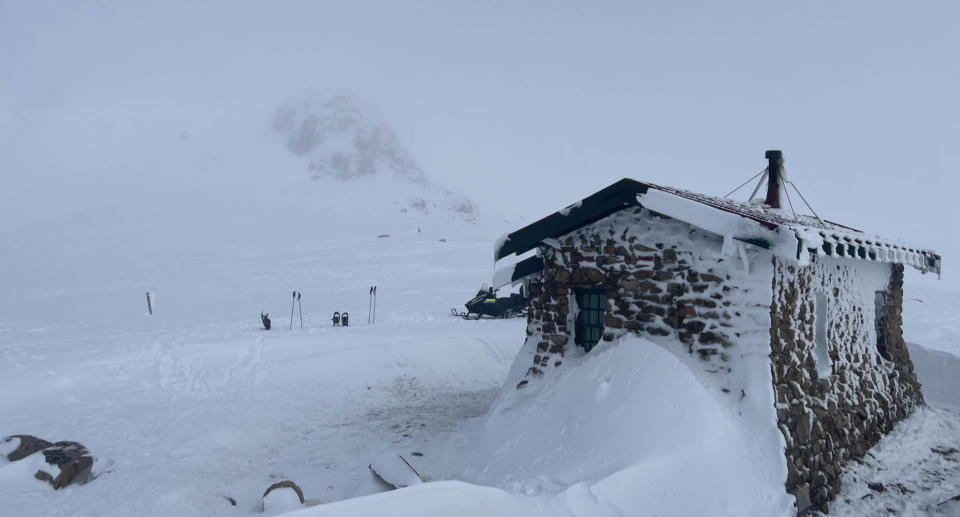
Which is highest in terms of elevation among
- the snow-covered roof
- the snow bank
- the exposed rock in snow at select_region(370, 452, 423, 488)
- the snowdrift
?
the snow-covered roof

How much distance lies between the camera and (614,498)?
5164 mm

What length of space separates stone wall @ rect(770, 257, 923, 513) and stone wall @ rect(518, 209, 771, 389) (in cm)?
47

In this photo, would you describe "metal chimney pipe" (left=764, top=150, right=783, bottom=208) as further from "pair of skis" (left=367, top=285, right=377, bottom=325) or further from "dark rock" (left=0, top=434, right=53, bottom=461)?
"pair of skis" (left=367, top=285, right=377, bottom=325)

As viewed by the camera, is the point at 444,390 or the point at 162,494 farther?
the point at 444,390

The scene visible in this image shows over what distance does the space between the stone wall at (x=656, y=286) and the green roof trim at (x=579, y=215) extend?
24cm

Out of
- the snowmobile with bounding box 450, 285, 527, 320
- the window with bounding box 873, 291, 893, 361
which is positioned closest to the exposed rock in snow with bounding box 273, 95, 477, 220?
the snowmobile with bounding box 450, 285, 527, 320

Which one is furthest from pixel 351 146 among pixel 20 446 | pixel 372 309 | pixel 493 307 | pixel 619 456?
pixel 619 456

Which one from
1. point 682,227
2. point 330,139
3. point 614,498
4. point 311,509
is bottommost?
point 614,498

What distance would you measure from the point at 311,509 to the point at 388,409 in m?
7.66

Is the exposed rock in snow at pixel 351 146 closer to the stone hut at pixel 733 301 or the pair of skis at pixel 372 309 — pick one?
the pair of skis at pixel 372 309

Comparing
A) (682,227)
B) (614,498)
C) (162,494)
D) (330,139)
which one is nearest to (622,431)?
(614,498)

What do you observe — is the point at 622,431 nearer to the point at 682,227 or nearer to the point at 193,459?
the point at 682,227

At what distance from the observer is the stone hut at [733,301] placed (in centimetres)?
675

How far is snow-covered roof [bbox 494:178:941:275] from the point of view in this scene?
6363mm
